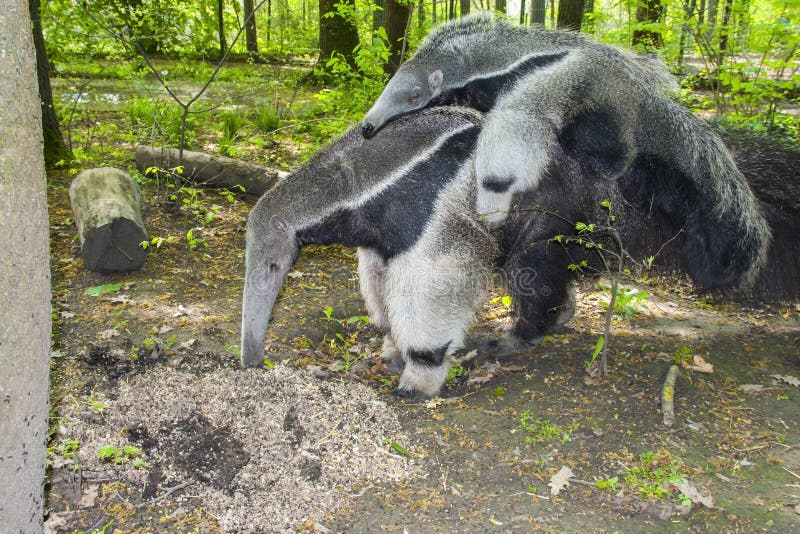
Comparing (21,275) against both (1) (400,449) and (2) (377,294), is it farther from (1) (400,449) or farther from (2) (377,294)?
(2) (377,294)

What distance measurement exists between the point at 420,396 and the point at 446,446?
73 centimetres

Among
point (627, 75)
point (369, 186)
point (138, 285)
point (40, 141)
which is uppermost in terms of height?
point (627, 75)

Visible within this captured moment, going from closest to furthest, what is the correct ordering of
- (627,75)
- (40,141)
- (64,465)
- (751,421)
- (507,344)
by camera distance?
(40,141) → (64,465) → (751,421) → (627,75) → (507,344)

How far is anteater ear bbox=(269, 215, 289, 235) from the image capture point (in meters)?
4.21

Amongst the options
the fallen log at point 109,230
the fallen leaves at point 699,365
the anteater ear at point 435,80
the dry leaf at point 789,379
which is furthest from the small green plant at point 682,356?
the fallen log at point 109,230

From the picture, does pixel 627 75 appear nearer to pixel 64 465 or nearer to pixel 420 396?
pixel 420 396

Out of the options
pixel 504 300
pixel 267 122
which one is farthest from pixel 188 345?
pixel 267 122

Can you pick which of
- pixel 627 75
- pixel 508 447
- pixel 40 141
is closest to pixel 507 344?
pixel 508 447

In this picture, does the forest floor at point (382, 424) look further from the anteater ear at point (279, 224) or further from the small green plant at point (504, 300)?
the anteater ear at point (279, 224)

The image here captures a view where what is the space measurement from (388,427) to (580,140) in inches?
89.0

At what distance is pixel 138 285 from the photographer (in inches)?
235

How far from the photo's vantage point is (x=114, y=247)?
5.99 metres

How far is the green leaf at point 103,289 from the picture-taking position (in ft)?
18.7

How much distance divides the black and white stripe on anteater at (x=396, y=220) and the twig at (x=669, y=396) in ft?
4.87
